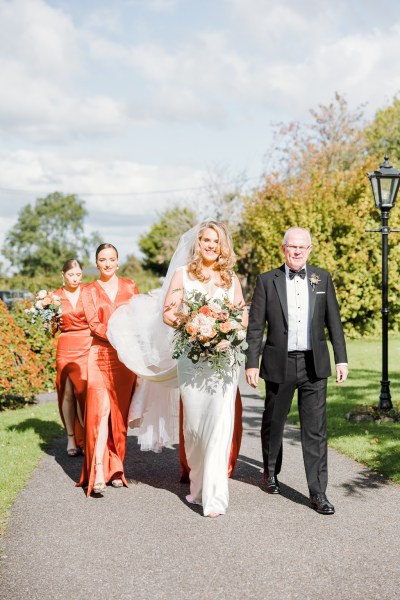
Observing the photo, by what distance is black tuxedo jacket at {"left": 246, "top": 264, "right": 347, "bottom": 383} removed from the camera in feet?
19.4

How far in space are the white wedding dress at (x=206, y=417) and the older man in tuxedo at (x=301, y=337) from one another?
282 mm

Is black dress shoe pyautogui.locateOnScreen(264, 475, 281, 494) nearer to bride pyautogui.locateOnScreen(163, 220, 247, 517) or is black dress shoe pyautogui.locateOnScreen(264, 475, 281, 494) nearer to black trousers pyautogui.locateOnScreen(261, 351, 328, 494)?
black trousers pyautogui.locateOnScreen(261, 351, 328, 494)

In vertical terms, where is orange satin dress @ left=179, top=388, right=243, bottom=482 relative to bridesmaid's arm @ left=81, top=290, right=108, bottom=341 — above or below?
below

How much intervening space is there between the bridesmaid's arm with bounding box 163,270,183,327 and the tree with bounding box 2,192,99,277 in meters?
83.3

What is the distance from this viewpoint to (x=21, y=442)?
8.81 m

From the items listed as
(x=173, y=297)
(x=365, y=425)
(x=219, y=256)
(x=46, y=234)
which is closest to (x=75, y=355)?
(x=173, y=297)

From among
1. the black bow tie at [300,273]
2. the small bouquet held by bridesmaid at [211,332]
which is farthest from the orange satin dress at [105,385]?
the black bow tie at [300,273]

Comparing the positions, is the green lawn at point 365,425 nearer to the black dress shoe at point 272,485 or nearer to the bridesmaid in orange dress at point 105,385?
the black dress shoe at point 272,485

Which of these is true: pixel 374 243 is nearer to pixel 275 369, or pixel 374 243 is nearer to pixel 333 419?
pixel 333 419

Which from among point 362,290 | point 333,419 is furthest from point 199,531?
point 362,290

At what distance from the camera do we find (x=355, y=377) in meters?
14.4

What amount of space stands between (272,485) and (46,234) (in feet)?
289

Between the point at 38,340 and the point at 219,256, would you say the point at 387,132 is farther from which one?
the point at 219,256

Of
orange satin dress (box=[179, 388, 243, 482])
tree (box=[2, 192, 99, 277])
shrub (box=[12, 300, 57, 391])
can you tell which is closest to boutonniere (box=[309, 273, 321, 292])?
orange satin dress (box=[179, 388, 243, 482])
